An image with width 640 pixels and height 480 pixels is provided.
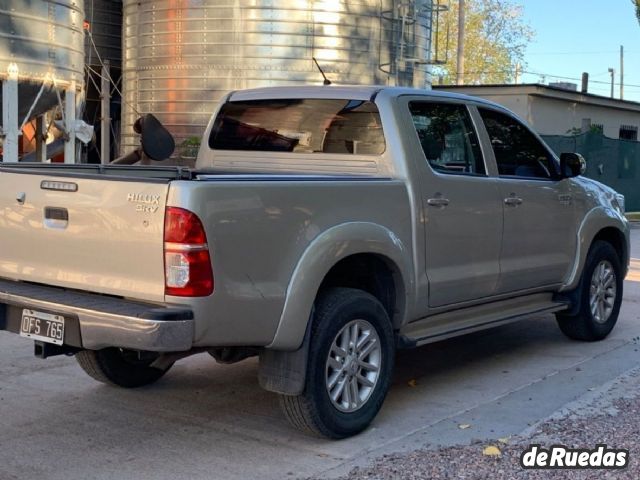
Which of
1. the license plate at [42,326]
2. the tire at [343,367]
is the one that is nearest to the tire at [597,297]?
the tire at [343,367]

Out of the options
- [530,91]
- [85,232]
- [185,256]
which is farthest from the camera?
[530,91]

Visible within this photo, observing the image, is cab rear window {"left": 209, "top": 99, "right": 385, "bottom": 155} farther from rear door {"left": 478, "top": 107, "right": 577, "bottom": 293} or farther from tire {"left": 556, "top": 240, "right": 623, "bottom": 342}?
tire {"left": 556, "top": 240, "right": 623, "bottom": 342}

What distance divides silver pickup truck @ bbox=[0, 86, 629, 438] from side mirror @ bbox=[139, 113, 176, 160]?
131 inches

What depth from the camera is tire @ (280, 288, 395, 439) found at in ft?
15.2

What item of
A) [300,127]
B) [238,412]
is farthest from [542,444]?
[300,127]

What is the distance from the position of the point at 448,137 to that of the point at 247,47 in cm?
1119

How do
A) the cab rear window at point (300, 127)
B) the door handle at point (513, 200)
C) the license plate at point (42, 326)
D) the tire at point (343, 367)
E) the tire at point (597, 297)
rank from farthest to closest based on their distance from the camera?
the tire at point (597, 297) < the door handle at point (513, 200) < the cab rear window at point (300, 127) < the tire at point (343, 367) < the license plate at point (42, 326)

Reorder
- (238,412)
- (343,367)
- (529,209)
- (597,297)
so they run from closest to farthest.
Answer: (343,367) → (238,412) → (529,209) → (597,297)

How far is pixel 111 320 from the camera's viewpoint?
415 centimetres

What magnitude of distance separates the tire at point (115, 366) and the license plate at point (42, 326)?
1.00 metres

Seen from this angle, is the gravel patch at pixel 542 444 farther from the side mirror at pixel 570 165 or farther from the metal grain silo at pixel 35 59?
the metal grain silo at pixel 35 59

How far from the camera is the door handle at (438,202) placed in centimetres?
544

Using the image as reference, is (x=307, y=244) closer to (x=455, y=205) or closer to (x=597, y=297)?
(x=455, y=205)

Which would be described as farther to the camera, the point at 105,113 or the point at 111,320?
the point at 105,113
